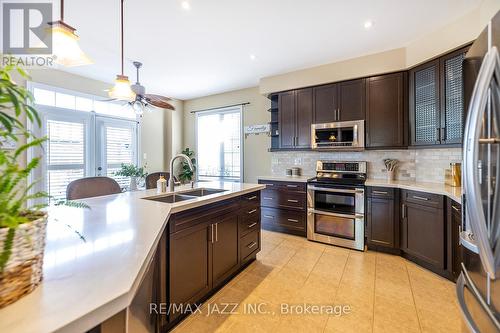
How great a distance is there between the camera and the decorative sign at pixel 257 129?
461 cm

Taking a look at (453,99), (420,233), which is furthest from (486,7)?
(420,233)

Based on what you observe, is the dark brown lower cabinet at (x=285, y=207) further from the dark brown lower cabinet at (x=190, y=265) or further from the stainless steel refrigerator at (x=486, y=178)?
the stainless steel refrigerator at (x=486, y=178)

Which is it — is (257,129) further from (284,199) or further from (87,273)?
(87,273)

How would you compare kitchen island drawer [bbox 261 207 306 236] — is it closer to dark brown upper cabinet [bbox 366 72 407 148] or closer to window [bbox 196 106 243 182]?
window [bbox 196 106 243 182]

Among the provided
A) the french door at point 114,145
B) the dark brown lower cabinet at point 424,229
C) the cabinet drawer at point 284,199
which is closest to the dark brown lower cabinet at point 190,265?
the cabinet drawer at point 284,199

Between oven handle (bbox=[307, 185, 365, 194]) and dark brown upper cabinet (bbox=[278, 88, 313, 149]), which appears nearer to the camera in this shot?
oven handle (bbox=[307, 185, 365, 194])

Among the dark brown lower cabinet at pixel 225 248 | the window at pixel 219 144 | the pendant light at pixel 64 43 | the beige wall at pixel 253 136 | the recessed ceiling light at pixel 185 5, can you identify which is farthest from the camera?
the window at pixel 219 144

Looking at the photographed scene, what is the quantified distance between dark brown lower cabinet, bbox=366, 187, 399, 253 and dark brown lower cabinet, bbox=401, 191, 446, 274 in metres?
0.10

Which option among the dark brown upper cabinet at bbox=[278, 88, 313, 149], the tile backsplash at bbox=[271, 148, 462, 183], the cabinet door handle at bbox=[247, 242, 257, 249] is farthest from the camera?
the dark brown upper cabinet at bbox=[278, 88, 313, 149]

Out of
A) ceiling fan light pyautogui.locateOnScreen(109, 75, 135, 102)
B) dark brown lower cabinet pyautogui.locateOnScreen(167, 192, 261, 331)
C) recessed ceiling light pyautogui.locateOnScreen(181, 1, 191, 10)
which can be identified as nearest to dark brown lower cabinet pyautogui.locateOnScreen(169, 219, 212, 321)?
dark brown lower cabinet pyautogui.locateOnScreen(167, 192, 261, 331)

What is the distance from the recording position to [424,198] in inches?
103

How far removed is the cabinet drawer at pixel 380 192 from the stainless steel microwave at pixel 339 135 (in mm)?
685

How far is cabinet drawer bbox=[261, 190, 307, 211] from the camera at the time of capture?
11.9 ft

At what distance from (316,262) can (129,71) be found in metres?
4.21
